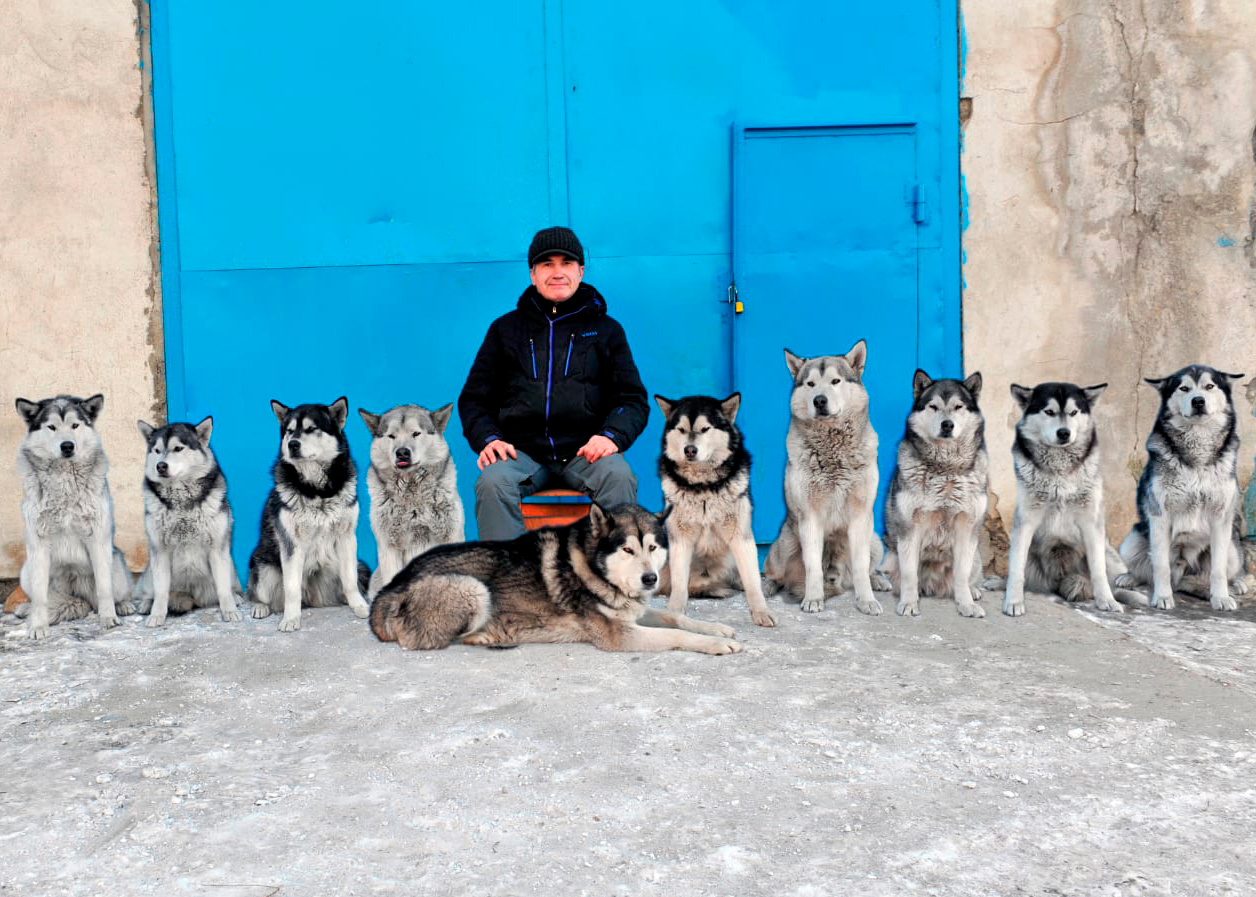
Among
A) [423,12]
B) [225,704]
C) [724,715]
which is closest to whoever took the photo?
[724,715]

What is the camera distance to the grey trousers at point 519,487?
481 cm

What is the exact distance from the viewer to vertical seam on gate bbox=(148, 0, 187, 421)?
5.84 meters

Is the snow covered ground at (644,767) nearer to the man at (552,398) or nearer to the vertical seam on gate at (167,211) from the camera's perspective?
the man at (552,398)

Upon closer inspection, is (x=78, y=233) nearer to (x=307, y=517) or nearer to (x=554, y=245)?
(x=307, y=517)

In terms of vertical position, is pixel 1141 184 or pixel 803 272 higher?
pixel 1141 184

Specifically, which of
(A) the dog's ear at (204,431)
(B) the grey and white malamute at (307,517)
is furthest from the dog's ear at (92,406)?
(B) the grey and white malamute at (307,517)

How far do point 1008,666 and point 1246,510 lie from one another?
319 cm

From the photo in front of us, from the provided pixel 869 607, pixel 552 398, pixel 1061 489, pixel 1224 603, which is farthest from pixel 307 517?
pixel 1224 603

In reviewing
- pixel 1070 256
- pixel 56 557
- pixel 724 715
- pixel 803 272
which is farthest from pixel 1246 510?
pixel 56 557

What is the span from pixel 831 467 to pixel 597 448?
1.14 meters

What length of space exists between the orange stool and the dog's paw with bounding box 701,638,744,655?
1083 mm

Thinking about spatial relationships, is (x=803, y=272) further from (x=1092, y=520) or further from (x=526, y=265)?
(x=1092, y=520)

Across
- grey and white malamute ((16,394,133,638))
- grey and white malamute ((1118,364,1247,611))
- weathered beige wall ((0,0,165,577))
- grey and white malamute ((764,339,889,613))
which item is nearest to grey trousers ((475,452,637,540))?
grey and white malamute ((764,339,889,613))

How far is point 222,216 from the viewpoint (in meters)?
5.91
